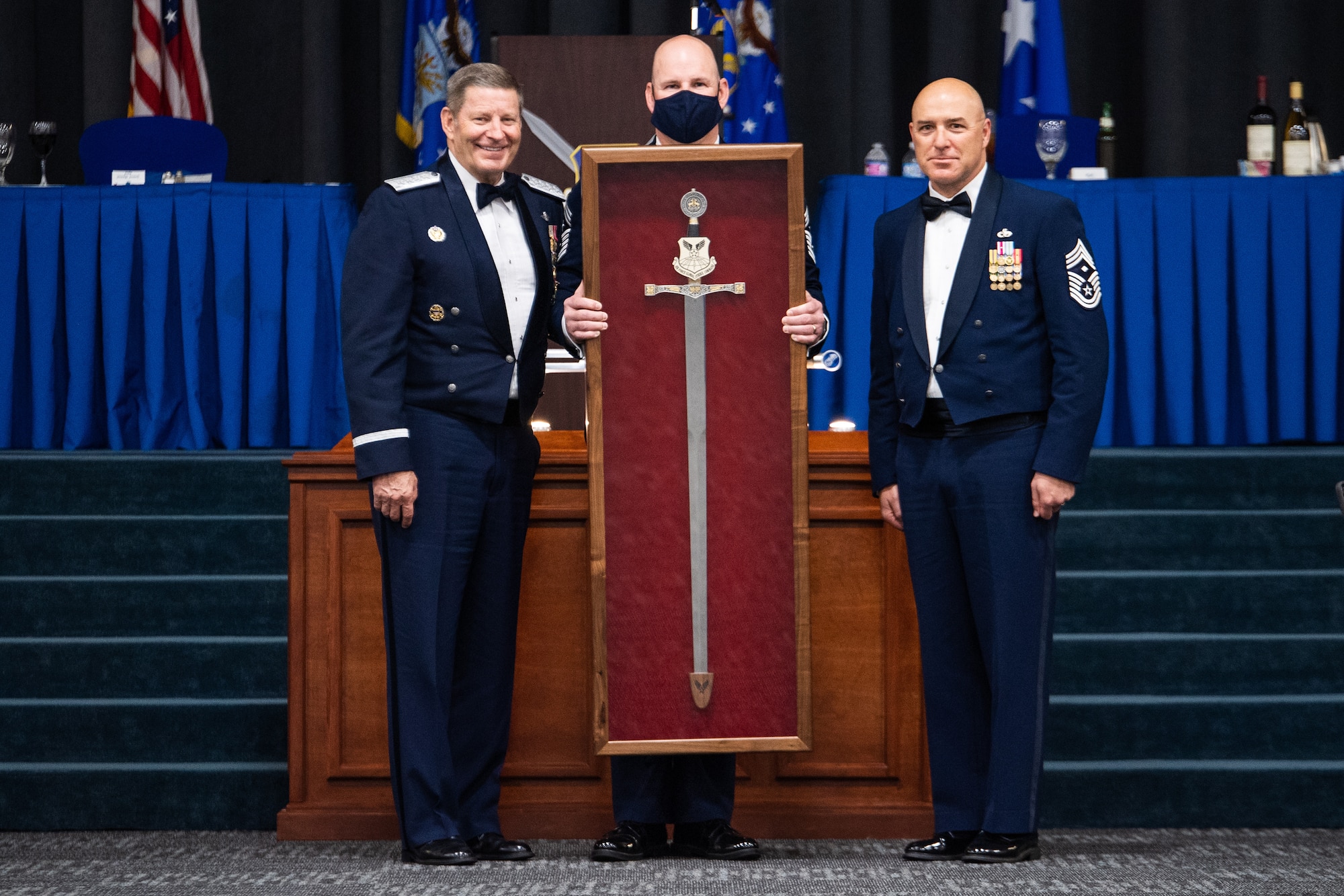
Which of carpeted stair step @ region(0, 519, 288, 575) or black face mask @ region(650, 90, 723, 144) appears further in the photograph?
carpeted stair step @ region(0, 519, 288, 575)

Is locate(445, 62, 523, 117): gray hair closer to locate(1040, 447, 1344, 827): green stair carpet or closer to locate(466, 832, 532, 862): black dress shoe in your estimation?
locate(466, 832, 532, 862): black dress shoe

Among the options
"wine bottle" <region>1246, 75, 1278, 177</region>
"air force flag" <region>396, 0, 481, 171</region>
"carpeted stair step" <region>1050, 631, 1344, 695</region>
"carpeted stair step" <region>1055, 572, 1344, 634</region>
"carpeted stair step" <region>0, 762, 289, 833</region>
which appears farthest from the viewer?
"air force flag" <region>396, 0, 481, 171</region>

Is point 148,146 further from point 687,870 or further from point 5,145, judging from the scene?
point 687,870

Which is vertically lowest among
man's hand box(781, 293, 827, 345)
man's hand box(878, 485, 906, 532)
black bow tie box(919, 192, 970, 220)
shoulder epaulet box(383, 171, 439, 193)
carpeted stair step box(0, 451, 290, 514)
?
man's hand box(878, 485, 906, 532)

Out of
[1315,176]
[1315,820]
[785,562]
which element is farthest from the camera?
[1315,176]

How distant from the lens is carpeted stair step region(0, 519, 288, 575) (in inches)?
170

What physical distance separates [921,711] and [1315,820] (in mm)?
1020

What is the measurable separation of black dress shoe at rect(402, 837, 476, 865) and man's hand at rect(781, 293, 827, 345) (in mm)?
1197

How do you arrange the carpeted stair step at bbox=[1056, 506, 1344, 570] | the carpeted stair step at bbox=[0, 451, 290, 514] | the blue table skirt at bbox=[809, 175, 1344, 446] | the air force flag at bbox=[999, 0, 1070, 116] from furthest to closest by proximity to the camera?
the air force flag at bbox=[999, 0, 1070, 116] < the blue table skirt at bbox=[809, 175, 1344, 446] < the carpeted stair step at bbox=[0, 451, 290, 514] < the carpeted stair step at bbox=[1056, 506, 1344, 570]

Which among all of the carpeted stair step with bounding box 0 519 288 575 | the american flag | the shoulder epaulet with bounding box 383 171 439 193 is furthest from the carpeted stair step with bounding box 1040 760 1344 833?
the american flag

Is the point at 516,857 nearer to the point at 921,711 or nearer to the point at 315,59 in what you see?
the point at 921,711

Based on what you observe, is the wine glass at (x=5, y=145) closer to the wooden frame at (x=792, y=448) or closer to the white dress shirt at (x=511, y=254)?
the white dress shirt at (x=511, y=254)

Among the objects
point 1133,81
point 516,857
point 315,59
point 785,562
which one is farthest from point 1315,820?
point 315,59

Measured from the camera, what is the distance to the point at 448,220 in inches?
117
